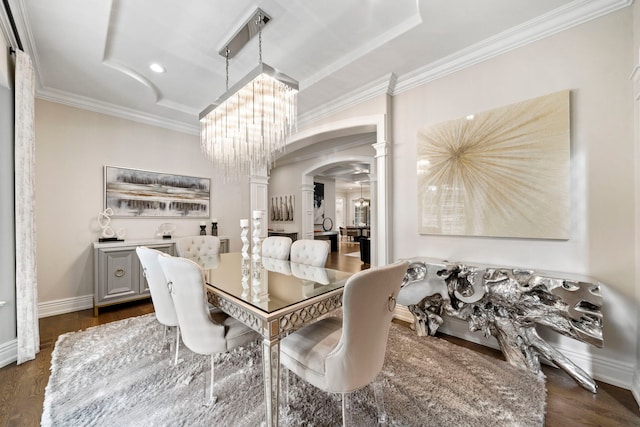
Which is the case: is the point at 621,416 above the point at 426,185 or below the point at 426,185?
below

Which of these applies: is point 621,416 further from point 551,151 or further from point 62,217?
point 62,217

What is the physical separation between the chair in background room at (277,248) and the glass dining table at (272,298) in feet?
1.60

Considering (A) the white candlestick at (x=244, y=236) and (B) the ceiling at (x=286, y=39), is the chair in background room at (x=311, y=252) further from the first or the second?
(B) the ceiling at (x=286, y=39)

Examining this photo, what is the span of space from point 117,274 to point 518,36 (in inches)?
195

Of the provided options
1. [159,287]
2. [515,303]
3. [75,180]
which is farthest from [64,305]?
[515,303]

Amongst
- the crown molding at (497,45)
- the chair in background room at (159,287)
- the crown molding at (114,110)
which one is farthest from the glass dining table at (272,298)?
the crown molding at (114,110)

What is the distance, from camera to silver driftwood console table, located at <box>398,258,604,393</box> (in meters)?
1.66

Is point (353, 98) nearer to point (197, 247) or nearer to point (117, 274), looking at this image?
point (197, 247)

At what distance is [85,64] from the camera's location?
2576 millimetres

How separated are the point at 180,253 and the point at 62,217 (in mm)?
1713

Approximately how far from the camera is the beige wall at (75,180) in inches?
119

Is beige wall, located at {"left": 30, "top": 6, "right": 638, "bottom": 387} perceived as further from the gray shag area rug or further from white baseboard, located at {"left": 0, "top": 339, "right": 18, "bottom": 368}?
white baseboard, located at {"left": 0, "top": 339, "right": 18, "bottom": 368}

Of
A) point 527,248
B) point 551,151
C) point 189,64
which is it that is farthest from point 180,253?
point 551,151

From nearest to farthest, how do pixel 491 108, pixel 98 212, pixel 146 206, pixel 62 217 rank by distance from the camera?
pixel 491 108 < pixel 62 217 < pixel 98 212 < pixel 146 206
